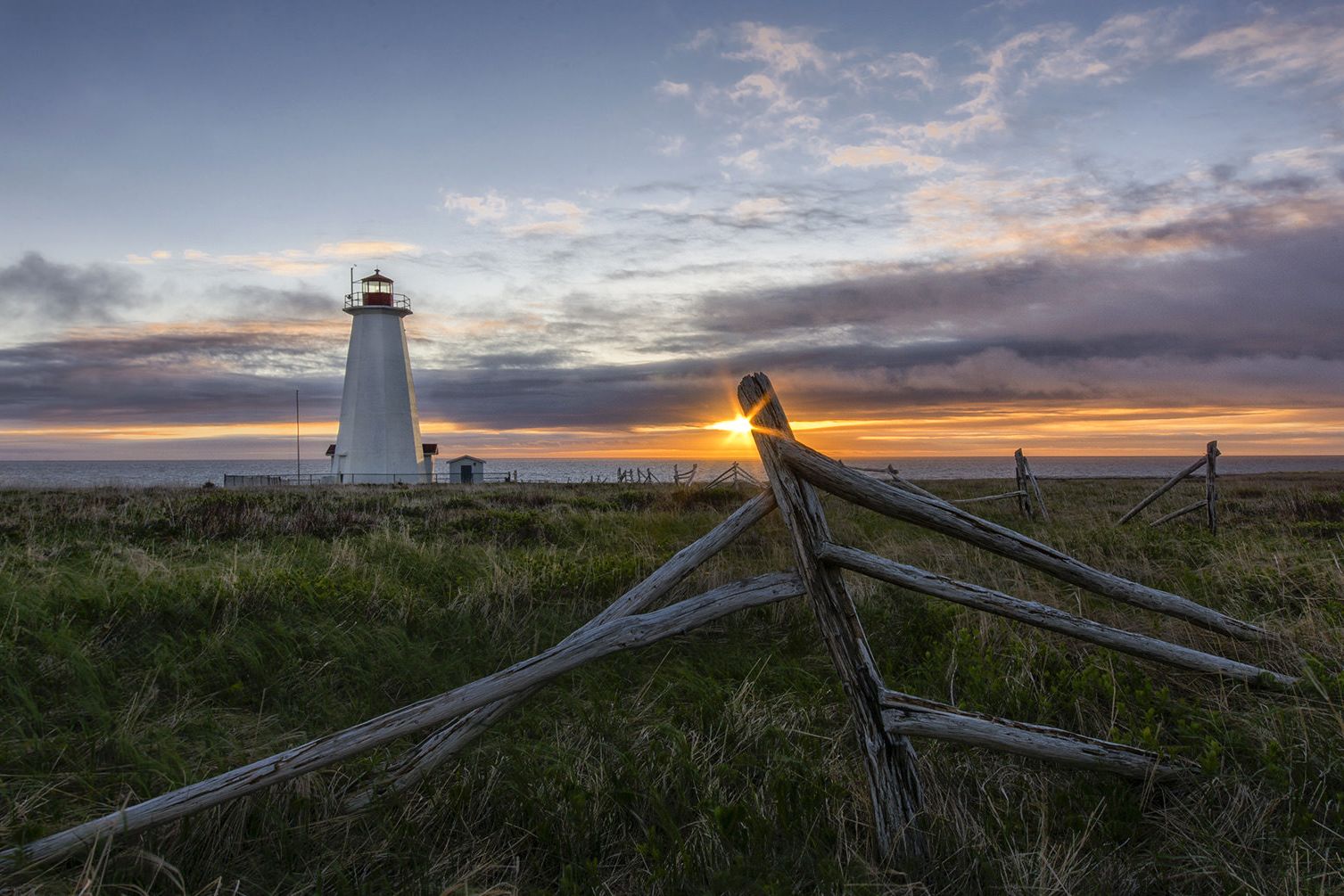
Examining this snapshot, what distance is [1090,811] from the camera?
306 cm

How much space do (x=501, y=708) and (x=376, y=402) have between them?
116ft

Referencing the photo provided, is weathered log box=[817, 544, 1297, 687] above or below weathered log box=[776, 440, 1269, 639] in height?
below

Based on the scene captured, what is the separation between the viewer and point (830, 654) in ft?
10.0

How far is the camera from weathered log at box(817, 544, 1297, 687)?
118 inches

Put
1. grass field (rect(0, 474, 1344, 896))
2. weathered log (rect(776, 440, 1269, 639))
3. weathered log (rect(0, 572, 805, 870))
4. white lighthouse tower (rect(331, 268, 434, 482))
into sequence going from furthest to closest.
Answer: white lighthouse tower (rect(331, 268, 434, 482)), weathered log (rect(776, 440, 1269, 639)), grass field (rect(0, 474, 1344, 896)), weathered log (rect(0, 572, 805, 870))

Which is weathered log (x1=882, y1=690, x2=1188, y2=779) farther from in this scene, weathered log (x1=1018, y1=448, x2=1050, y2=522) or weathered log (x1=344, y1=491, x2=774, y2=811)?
weathered log (x1=1018, y1=448, x2=1050, y2=522)

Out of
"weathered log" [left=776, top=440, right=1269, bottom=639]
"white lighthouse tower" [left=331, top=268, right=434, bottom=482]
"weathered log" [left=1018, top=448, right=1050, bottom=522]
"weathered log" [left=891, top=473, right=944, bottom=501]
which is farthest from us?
"white lighthouse tower" [left=331, top=268, right=434, bottom=482]

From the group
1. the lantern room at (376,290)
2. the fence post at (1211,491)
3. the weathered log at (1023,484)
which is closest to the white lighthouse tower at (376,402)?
the lantern room at (376,290)

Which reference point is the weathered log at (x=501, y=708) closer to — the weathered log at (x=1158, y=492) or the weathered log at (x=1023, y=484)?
the weathered log at (x=1158, y=492)

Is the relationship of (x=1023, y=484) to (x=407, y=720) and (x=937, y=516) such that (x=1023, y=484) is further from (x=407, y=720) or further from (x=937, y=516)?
(x=407, y=720)

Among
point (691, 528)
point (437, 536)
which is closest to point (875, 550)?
point (691, 528)

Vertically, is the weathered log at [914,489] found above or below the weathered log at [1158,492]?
above

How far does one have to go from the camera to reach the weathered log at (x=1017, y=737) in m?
2.85

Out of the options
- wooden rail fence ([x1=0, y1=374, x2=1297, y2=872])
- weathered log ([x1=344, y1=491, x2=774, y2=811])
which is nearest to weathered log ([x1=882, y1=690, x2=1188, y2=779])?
wooden rail fence ([x1=0, y1=374, x2=1297, y2=872])
